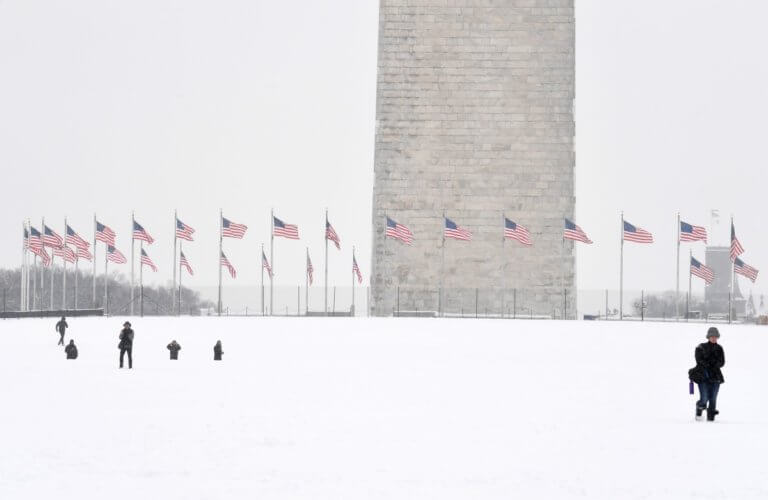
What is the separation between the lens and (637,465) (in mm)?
13914

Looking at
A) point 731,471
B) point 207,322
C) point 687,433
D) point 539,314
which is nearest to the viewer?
point 731,471

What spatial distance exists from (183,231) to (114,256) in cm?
312

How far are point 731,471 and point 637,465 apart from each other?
94cm

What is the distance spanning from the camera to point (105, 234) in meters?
59.9

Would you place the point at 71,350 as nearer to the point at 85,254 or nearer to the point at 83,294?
the point at 85,254

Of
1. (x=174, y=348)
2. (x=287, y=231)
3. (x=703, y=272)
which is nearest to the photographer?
(x=174, y=348)

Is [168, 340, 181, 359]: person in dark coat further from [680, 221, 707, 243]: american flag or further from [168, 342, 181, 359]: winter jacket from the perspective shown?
[680, 221, 707, 243]: american flag

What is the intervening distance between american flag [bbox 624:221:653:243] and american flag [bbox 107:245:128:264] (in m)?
21.2

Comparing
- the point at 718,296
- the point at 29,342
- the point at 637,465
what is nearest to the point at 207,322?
the point at 29,342

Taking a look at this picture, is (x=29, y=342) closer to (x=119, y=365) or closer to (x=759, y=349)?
(x=119, y=365)

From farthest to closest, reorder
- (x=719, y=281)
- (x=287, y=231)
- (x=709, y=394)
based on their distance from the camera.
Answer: (x=719, y=281), (x=287, y=231), (x=709, y=394)

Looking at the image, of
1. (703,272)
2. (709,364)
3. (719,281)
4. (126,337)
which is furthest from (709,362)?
(719,281)

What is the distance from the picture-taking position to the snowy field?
12641 mm

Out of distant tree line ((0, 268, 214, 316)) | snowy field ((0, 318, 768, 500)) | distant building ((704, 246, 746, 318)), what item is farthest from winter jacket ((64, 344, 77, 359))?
distant building ((704, 246, 746, 318))
